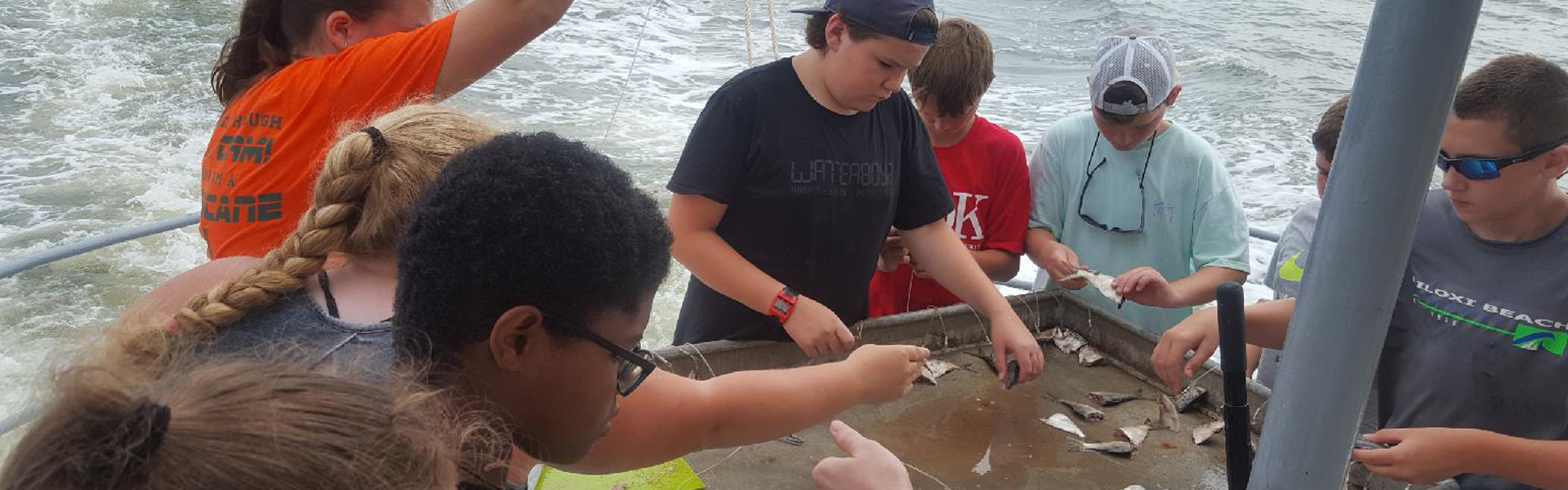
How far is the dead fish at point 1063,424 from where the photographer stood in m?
2.62

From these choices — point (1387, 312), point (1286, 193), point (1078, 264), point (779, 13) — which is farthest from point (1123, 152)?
point (779, 13)

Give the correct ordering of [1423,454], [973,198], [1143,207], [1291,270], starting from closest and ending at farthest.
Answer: [1423,454]
[1291,270]
[1143,207]
[973,198]

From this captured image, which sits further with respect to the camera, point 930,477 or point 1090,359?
point 1090,359

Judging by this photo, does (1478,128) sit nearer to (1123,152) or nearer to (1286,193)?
(1123,152)

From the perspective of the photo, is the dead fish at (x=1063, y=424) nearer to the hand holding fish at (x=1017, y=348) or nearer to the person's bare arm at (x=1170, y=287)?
the hand holding fish at (x=1017, y=348)

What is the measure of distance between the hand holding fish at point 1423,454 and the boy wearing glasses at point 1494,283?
30 millimetres

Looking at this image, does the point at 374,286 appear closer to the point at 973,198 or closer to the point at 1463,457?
the point at 1463,457

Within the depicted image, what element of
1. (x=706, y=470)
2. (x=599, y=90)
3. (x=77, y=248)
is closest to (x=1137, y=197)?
(x=706, y=470)

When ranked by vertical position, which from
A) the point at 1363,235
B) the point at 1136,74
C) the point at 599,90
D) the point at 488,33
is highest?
the point at 1363,235

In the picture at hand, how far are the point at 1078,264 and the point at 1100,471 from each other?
105 cm

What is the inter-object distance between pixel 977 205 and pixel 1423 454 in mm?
1710

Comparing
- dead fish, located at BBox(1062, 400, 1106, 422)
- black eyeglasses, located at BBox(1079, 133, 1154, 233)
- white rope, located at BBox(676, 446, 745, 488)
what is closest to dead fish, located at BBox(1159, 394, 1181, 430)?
→ dead fish, located at BBox(1062, 400, 1106, 422)

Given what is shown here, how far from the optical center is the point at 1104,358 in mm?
3062

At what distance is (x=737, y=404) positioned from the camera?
198cm
